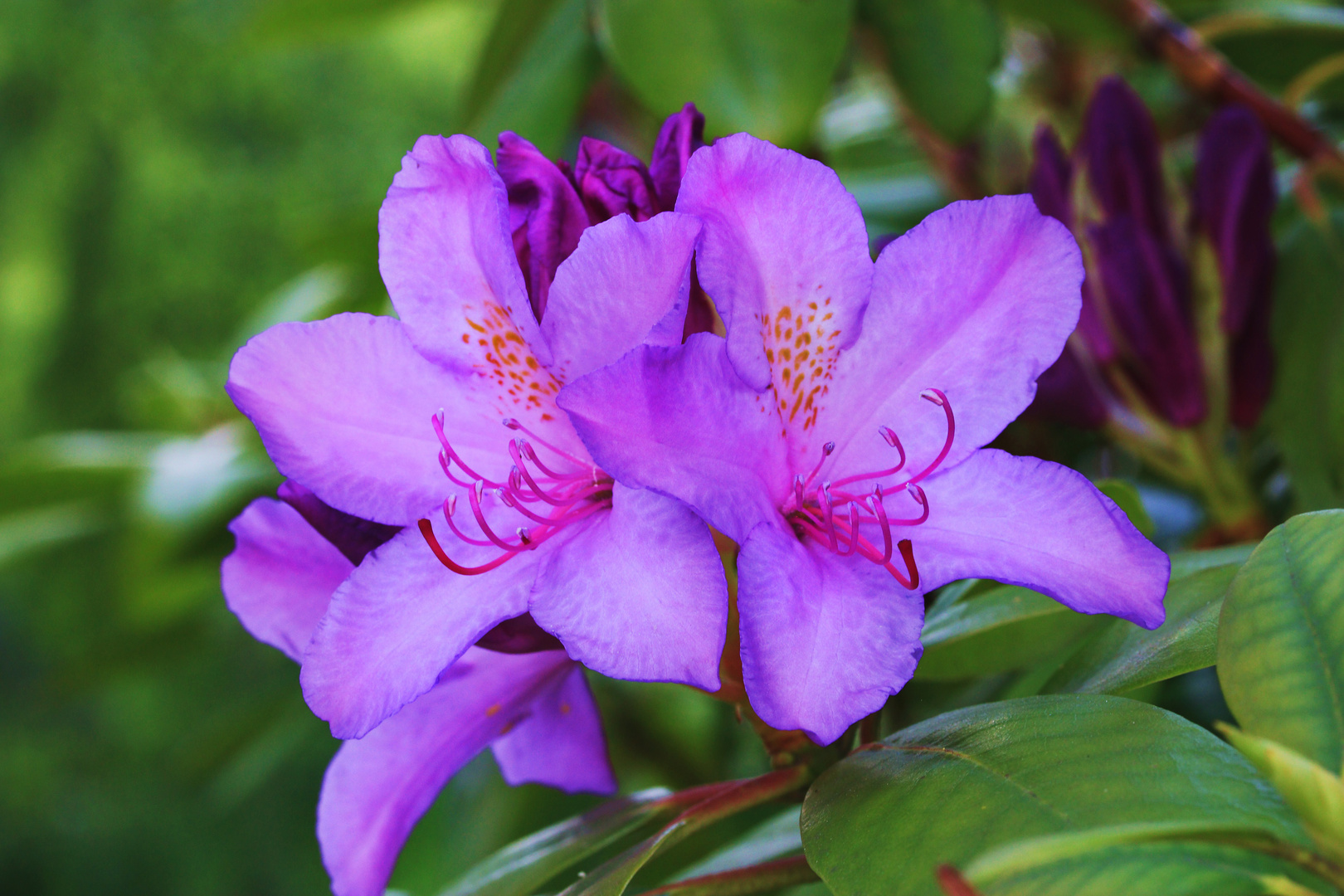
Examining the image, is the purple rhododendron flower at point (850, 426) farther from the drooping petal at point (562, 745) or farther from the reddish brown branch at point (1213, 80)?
the reddish brown branch at point (1213, 80)

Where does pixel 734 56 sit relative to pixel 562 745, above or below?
above

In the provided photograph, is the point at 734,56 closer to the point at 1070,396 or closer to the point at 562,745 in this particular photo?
the point at 1070,396

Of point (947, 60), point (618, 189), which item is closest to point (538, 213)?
point (618, 189)

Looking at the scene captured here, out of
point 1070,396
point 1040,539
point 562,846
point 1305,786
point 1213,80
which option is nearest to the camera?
point 1305,786

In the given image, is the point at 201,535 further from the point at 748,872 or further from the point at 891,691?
the point at 891,691

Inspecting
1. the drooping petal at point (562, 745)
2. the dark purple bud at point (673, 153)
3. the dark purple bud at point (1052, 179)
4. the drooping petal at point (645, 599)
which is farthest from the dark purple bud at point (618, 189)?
the dark purple bud at point (1052, 179)

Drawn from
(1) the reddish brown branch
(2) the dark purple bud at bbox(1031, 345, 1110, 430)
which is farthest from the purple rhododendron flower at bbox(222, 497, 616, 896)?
(1) the reddish brown branch
